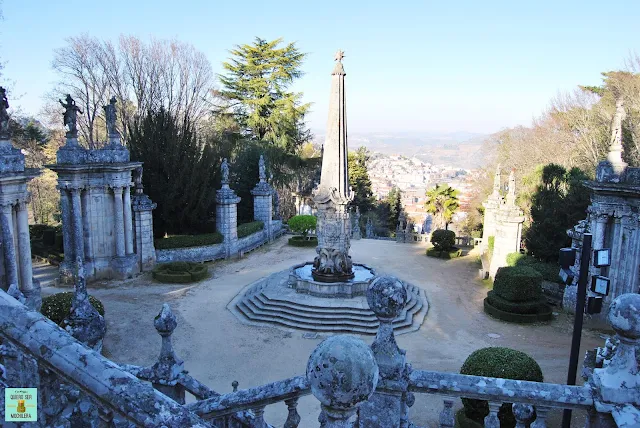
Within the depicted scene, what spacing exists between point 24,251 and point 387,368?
49.4ft

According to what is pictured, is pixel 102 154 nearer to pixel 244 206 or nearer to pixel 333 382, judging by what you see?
pixel 244 206

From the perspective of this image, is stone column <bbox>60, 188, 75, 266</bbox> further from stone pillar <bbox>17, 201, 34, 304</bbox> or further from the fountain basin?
the fountain basin

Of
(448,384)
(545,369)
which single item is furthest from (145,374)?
(545,369)

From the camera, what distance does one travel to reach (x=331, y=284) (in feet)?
56.2

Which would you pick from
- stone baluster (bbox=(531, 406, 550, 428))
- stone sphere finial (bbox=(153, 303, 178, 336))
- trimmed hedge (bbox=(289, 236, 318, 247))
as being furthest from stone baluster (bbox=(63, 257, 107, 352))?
trimmed hedge (bbox=(289, 236, 318, 247))

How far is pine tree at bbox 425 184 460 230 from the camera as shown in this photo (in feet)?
110

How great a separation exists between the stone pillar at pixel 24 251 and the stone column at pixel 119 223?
18.0 ft

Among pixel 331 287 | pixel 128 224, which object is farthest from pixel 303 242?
pixel 331 287

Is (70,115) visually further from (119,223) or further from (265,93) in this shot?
(265,93)

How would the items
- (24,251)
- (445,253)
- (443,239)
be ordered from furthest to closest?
(445,253), (443,239), (24,251)

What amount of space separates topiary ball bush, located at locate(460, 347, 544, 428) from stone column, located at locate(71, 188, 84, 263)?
17139mm

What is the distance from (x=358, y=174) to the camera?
138 feet

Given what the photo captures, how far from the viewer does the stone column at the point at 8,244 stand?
14383mm

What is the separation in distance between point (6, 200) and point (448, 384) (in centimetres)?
1483
